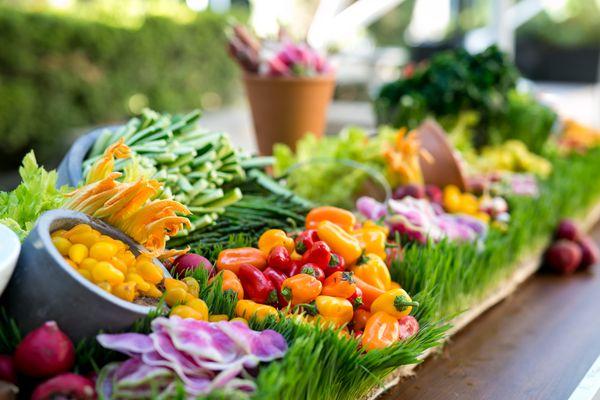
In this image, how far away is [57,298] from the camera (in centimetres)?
154

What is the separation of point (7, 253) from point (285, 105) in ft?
8.25

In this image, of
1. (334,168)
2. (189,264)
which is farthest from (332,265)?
(334,168)

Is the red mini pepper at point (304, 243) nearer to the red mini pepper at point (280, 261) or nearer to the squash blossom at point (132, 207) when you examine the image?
the red mini pepper at point (280, 261)

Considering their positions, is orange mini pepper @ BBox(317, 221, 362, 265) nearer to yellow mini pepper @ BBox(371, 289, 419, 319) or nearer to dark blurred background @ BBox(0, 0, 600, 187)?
yellow mini pepper @ BBox(371, 289, 419, 319)

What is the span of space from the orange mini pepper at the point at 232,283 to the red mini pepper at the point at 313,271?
19 cm

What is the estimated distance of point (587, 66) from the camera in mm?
13492

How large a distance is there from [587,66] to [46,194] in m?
13.4

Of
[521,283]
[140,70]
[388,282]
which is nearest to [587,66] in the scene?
[140,70]

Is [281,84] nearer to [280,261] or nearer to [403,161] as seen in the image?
[403,161]

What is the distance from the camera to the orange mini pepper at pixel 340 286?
1965 mm

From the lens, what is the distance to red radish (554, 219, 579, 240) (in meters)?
3.39

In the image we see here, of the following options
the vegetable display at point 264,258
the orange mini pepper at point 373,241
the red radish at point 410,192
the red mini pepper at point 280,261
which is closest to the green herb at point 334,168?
the vegetable display at point 264,258

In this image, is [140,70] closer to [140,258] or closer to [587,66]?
[140,258]

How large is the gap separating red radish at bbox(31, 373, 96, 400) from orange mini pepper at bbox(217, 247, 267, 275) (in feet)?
2.29
